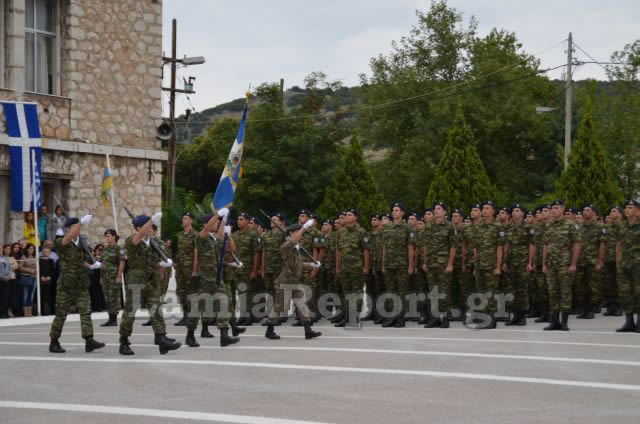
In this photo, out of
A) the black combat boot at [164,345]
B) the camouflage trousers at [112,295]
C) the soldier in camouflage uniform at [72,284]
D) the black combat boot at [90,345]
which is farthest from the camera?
the camouflage trousers at [112,295]

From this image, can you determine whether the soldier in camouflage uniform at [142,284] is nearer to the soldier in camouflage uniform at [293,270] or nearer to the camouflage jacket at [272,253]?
the soldier in camouflage uniform at [293,270]

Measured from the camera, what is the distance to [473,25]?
177 ft

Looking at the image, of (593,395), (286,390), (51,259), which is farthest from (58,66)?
(593,395)

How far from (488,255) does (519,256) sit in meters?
0.82

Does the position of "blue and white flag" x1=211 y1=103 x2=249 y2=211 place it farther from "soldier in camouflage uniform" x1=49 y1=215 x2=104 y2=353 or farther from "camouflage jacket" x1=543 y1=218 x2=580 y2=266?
"camouflage jacket" x1=543 y1=218 x2=580 y2=266

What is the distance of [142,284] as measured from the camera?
44.2 ft

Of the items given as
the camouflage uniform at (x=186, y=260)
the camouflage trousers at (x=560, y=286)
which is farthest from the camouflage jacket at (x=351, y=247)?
the camouflage trousers at (x=560, y=286)

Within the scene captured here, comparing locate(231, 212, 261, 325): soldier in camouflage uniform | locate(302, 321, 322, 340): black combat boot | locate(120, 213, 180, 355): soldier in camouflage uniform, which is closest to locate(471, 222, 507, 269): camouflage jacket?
locate(302, 321, 322, 340): black combat boot

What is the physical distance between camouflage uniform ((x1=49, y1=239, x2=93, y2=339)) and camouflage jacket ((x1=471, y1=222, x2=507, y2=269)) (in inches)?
272

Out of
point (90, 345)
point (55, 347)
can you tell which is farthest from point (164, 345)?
point (55, 347)

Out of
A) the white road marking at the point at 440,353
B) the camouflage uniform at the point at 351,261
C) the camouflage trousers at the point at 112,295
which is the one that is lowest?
the white road marking at the point at 440,353

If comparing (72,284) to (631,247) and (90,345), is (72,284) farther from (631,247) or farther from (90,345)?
(631,247)

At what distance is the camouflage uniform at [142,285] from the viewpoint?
1345 centimetres

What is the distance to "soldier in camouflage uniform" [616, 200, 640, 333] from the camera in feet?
51.9
